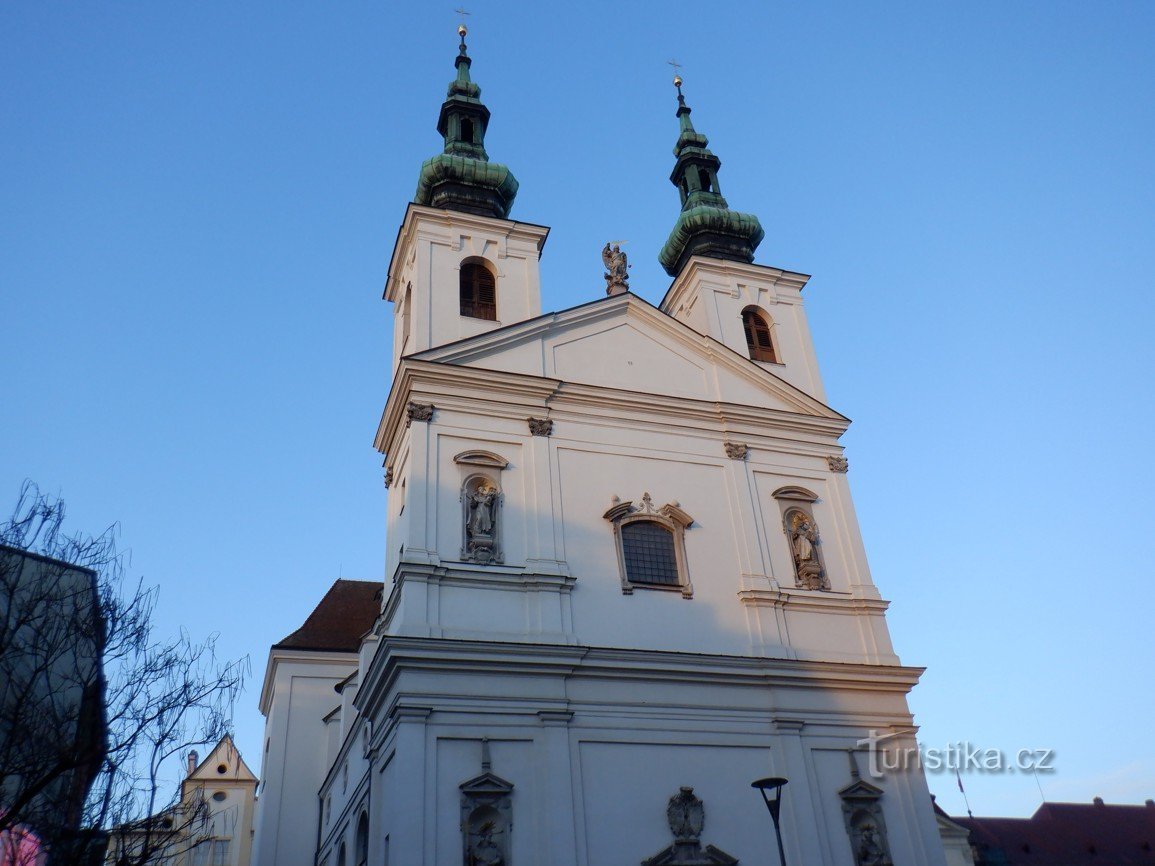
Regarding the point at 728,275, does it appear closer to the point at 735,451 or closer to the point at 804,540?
the point at 735,451

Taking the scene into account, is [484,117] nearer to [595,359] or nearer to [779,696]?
[595,359]

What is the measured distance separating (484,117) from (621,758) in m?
15.5

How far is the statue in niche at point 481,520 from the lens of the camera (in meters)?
15.6

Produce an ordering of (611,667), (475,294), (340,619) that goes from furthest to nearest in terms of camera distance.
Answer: (340,619)
(475,294)
(611,667)

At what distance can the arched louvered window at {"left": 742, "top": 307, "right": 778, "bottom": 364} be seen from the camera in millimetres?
21312

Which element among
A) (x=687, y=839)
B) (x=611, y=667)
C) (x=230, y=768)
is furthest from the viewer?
(x=230, y=768)

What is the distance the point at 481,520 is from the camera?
52.0 feet

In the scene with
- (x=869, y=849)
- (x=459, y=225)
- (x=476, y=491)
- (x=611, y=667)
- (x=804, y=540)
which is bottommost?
(x=869, y=849)

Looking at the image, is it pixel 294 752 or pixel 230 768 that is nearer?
pixel 294 752

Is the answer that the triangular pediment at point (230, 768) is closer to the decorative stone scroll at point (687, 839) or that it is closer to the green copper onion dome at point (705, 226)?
the green copper onion dome at point (705, 226)

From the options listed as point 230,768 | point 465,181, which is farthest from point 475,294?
point 230,768

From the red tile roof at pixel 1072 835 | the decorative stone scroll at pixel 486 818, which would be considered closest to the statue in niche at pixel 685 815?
the decorative stone scroll at pixel 486 818

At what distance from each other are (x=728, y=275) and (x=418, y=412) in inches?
341

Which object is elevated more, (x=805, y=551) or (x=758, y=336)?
(x=758, y=336)
